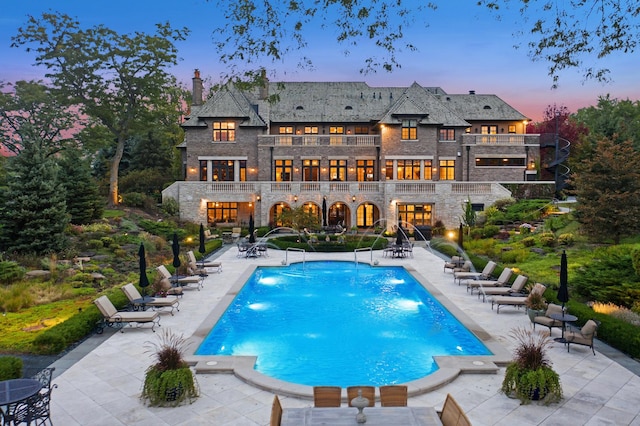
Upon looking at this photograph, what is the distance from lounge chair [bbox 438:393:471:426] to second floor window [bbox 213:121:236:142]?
36.5 m

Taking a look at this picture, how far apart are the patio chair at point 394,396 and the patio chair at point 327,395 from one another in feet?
2.39

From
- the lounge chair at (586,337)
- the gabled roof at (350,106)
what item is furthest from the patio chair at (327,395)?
the gabled roof at (350,106)

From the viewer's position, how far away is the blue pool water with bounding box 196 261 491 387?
35.0 ft

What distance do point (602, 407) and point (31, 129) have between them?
87.5 ft

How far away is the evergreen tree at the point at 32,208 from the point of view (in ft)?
68.2

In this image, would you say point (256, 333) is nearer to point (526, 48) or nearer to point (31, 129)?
point (526, 48)

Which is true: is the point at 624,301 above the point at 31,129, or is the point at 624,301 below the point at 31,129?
below

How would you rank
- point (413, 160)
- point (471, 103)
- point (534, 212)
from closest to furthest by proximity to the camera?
point (534, 212)
point (413, 160)
point (471, 103)

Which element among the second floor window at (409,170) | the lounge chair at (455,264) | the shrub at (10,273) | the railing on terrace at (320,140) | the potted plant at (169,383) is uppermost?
the railing on terrace at (320,140)

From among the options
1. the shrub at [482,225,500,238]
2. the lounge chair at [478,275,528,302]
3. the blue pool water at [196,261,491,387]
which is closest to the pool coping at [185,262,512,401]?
the blue pool water at [196,261,491,387]

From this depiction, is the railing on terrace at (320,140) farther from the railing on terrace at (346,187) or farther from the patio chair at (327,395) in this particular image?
the patio chair at (327,395)

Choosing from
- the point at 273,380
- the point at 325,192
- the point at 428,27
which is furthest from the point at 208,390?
the point at 325,192

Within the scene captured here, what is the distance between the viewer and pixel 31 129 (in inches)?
909

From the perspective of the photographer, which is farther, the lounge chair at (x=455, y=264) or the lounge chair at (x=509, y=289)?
the lounge chair at (x=455, y=264)
